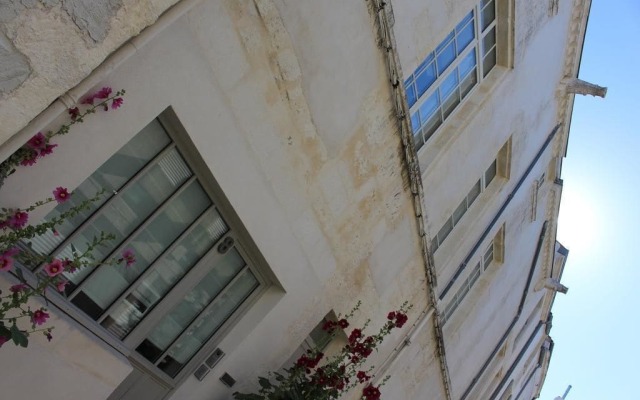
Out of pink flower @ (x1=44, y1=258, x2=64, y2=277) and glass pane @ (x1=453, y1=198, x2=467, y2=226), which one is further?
glass pane @ (x1=453, y1=198, x2=467, y2=226)

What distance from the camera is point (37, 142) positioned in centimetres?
285

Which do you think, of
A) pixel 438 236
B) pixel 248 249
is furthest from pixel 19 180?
pixel 438 236

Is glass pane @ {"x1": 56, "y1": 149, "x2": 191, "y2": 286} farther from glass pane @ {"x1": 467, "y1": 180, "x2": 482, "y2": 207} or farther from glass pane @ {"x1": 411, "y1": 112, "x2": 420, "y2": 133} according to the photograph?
glass pane @ {"x1": 467, "y1": 180, "x2": 482, "y2": 207}

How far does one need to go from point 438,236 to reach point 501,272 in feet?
13.0

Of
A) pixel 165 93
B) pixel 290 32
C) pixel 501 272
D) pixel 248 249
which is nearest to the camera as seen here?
pixel 165 93

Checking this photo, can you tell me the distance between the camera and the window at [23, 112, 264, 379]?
369 centimetres

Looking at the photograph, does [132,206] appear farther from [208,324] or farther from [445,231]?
[445,231]

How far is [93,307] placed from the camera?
12.7ft

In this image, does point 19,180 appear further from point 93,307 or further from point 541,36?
point 541,36

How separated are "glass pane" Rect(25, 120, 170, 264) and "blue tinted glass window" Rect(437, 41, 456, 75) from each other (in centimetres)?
420

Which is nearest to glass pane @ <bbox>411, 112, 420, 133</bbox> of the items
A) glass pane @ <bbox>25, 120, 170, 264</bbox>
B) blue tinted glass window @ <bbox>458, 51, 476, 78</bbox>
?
blue tinted glass window @ <bbox>458, 51, 476, 78</bbox>

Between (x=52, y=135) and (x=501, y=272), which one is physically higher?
(x=501, y=272)

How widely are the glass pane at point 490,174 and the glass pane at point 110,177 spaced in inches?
276

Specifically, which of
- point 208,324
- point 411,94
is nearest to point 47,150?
point 208,324
